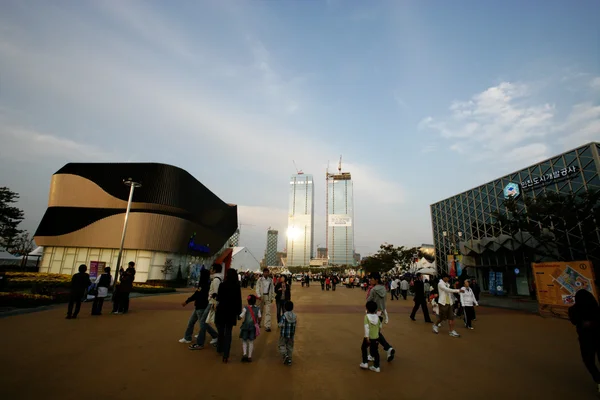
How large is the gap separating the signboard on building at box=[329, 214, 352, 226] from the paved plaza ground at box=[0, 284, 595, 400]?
5443 inches

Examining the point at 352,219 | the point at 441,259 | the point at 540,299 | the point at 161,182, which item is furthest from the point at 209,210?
the point at 352,219

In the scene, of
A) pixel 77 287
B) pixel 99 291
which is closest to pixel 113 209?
pixel 99 291

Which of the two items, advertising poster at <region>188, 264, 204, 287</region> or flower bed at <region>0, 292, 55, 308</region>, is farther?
advertising poster at <region>188, 264, 204, 287</region>

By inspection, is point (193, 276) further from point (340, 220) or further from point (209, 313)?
point (340, 220)

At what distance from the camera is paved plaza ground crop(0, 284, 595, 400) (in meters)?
4.01

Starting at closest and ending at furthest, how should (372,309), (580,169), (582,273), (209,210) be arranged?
1. (372,309)
2. (582,273)
3. (580,169)
4. (209,210)

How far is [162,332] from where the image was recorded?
7.84 metres

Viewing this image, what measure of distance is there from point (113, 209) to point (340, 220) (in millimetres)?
118420

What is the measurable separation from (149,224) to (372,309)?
38645 mm

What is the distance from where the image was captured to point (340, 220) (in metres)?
146

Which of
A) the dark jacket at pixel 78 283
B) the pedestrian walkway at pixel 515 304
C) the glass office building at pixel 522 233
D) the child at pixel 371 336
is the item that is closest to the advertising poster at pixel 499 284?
the glass office building at pixel 522 233

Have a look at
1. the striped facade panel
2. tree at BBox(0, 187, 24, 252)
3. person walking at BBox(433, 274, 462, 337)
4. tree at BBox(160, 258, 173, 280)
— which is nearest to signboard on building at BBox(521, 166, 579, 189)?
person walking at BBox(433, 274, 462, 337)

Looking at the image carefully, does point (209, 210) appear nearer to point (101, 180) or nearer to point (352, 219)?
point (101, 180)

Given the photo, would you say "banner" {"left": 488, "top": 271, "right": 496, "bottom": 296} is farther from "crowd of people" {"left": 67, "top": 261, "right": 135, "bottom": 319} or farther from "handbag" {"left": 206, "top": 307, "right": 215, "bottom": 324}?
"crowd of people" {"left": 67, "top": 261, "right": 135, "bottom": 319}
